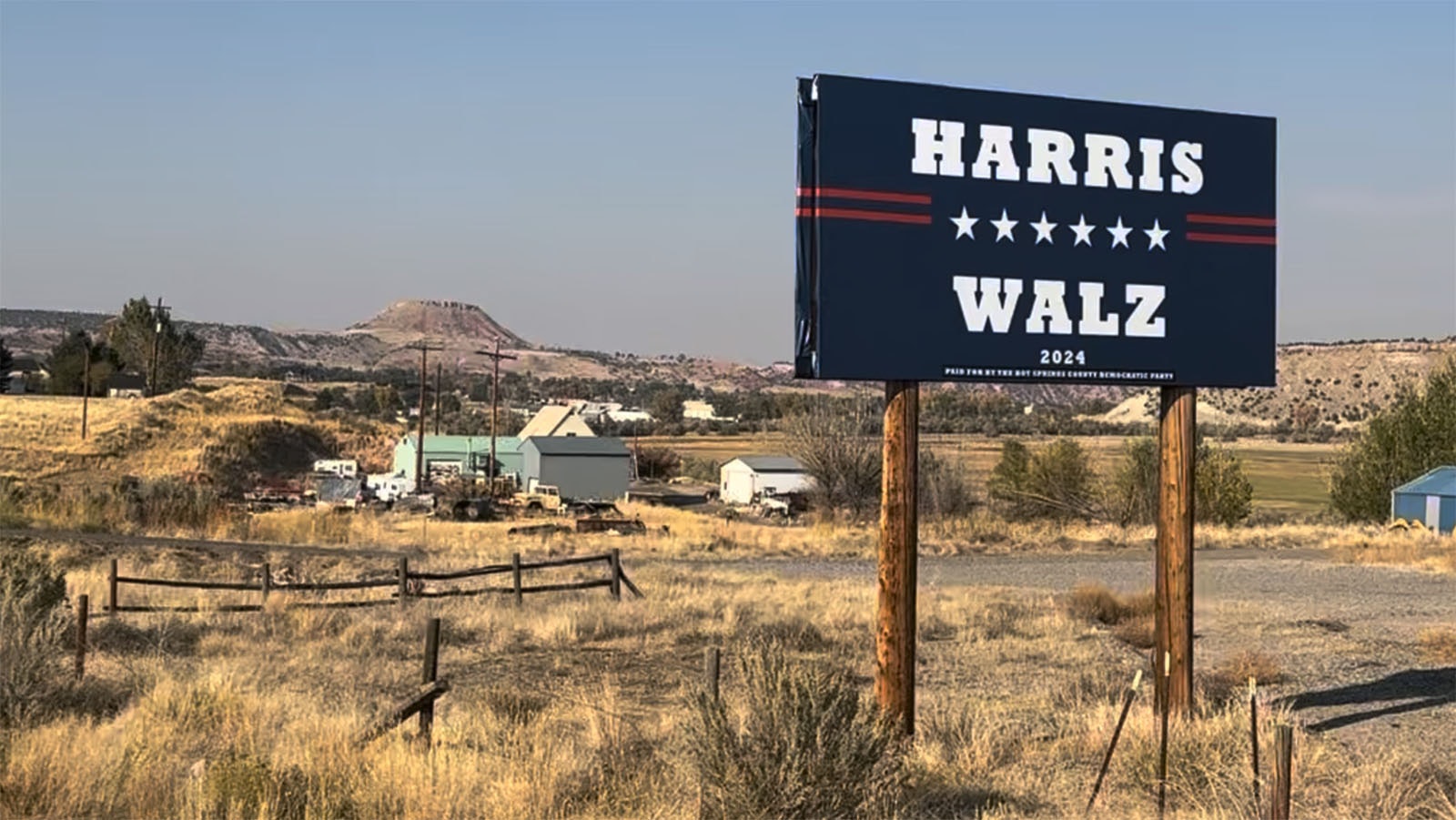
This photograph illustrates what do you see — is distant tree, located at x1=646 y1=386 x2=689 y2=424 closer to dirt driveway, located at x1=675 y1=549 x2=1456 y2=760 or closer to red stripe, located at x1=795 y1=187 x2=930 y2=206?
dirt driveway, located at x1=675 y1=549 x2=1456 y2=760

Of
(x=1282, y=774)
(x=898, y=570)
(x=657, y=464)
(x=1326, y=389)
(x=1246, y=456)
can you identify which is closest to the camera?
(x=1282, y=774)

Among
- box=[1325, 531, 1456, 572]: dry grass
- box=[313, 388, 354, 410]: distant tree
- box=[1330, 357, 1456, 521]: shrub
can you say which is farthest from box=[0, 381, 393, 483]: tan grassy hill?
box=[1330, 357, 1456, 521]: shrub

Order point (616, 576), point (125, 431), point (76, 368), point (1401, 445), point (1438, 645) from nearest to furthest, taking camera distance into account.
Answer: point (1438, 645)
point (616, 576)
point (1401, 445)
point (125, 431)
point (76, 368)

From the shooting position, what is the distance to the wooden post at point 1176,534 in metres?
10.1

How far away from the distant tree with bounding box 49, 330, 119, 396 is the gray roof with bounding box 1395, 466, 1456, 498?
7219 centimetres

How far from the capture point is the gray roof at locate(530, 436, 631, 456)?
220ft

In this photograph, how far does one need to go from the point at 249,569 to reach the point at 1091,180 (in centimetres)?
2150

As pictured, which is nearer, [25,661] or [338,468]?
[25,661]

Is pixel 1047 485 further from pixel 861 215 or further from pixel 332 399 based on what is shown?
pixel 332 399

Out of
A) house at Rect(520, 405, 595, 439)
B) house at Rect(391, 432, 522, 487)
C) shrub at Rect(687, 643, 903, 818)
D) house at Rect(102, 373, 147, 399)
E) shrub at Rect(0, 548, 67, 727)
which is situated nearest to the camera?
shrub at Rect(687, 643, 903, 818)

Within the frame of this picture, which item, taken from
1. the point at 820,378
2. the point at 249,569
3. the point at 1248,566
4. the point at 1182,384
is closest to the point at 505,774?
the point at 820,378

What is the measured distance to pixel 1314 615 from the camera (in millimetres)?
21797

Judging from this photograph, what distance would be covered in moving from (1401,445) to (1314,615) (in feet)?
125

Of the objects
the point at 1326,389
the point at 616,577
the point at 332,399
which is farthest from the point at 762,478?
the point at 1326,389
